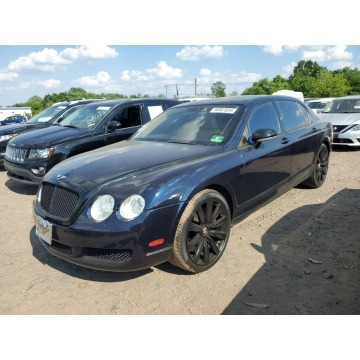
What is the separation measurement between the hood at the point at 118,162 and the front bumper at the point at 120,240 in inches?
15.0

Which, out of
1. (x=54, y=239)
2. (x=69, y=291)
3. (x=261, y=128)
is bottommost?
(x=69, y=291)

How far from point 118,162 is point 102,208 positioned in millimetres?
682

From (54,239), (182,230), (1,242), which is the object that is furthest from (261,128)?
(1,242)

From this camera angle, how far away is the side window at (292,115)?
14.4ft

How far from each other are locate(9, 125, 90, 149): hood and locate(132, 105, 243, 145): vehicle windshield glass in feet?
6.13

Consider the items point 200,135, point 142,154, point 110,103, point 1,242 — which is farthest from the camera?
point 110,103

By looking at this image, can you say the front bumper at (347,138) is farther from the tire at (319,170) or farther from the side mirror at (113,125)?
the side mirror at (113,125)

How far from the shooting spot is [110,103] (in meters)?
6.33

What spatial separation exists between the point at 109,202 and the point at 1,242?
2146mm

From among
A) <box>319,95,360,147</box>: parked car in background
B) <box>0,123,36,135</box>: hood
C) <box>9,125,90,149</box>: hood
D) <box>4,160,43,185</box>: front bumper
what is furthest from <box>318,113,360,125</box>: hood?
<box>0,123,36,135</box>: hood

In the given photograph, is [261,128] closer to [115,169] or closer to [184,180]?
[184,180]

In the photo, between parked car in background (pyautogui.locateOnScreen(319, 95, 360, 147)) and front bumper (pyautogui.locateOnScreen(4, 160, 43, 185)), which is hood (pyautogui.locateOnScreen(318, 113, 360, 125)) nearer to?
parked car in background (pyautogui.locateOnScreen(319, 95, 360, 147))

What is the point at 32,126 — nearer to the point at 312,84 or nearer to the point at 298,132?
the point at 298,132

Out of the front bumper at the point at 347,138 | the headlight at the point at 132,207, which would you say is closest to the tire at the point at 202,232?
the headlight at the point at 132,207
